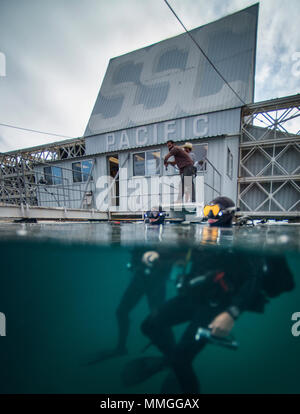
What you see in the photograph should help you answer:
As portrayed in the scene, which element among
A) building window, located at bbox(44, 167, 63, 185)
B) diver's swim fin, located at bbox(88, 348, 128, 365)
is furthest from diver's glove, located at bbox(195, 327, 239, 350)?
building window, located at bbox(44, 167, 63, 185)

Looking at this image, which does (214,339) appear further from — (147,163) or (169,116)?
(169,116)

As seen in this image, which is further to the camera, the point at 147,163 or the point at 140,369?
the point at 147,163

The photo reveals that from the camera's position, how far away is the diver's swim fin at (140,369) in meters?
1.71

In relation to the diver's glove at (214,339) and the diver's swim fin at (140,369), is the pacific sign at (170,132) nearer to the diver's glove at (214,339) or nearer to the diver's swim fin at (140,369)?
the diver's glove at (214,339)

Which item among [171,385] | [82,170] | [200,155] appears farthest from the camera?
[82,170]

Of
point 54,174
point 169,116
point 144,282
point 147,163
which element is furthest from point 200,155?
point 54,174

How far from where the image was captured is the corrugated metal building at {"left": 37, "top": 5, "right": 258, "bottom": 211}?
7.26 m

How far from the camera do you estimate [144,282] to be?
168cm

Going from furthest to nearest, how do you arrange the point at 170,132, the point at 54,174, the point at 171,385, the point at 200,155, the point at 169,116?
the point at 54,174
the point at 169,116
the point at 170,132
the point at 200,155
the point at 171,385

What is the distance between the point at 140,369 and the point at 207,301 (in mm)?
1185

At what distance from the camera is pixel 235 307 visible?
142cm

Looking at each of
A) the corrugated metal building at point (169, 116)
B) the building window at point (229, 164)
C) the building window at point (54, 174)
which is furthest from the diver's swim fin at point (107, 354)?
the building window at point (54, 174)

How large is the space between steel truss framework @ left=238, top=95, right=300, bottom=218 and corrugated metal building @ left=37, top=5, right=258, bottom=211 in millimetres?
702

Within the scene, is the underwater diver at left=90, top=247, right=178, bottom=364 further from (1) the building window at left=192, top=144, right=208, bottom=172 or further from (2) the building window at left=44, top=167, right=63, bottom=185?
Result: (2) the building window at left=44, top=167, right=63, bottom=185
